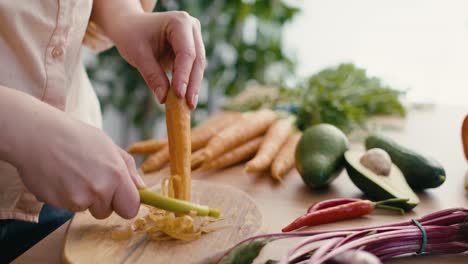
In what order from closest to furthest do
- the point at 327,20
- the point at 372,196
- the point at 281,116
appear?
the point at 372,196
the point at 281,116
the point at 327,20

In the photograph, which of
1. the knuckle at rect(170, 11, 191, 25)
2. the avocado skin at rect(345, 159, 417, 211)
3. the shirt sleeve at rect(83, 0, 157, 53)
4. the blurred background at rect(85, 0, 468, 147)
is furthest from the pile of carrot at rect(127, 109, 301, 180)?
the blurred background at rect(85, 0, 468, 147)

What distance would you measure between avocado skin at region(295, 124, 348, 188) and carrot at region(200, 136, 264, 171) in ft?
0.82

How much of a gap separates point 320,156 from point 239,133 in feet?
1.17

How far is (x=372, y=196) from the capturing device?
112 centimetres

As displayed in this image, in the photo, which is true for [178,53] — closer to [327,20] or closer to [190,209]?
[190,209]

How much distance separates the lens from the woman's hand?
964 mm

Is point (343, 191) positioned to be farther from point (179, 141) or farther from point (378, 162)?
point (179, 141)

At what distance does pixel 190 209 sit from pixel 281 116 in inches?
36.0

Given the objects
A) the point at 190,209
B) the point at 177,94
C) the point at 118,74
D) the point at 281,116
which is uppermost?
the point at 177,94

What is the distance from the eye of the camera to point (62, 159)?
68 cm

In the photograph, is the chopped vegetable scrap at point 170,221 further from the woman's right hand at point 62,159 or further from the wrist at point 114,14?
the wrist at point 114,14

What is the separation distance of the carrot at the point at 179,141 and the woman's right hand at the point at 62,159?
247 millimetres

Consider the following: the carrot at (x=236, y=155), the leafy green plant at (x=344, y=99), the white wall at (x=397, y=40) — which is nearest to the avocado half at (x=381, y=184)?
the carrot at (x=236, y=155)

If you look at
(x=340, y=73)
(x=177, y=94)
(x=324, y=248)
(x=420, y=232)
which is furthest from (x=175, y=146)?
(x=340, y=73)
